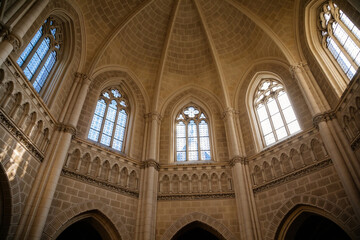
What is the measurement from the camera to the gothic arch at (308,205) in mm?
9672

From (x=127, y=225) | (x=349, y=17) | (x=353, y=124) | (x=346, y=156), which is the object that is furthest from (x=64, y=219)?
(x=349, y=17)

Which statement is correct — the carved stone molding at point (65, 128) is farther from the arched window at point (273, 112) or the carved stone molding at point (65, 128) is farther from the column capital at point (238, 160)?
the arched window at point (273, 112)

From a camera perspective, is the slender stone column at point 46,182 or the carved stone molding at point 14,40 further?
the slender stone column at point 46,182

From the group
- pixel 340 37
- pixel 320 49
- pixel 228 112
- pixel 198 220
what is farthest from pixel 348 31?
pixel 198 220

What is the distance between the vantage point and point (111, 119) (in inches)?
577

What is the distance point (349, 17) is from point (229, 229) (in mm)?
9595

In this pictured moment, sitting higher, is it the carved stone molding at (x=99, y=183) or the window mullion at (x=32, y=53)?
the window mullion at (x=32, y=53)

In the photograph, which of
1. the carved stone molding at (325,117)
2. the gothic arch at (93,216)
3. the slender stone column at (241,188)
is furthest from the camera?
the slender stone column at (241,188)

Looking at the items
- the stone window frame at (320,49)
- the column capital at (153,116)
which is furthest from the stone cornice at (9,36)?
the stone window frame at (320,49)

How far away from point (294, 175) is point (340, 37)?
6.09 m

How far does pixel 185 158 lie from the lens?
14.7m

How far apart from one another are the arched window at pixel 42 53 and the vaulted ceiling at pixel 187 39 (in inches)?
80.3

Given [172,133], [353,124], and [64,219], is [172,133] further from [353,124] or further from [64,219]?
[353,124]

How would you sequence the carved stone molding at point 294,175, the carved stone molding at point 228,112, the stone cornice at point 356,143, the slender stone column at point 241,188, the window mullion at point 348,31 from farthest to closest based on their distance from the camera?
1. the carved stone molding at point 228,112
2. the slender stone column at point 241,188
3. the carved stone molding at point 294,175
4. the window mullion at point 348,31
5. the stone cornice at point 356,143
